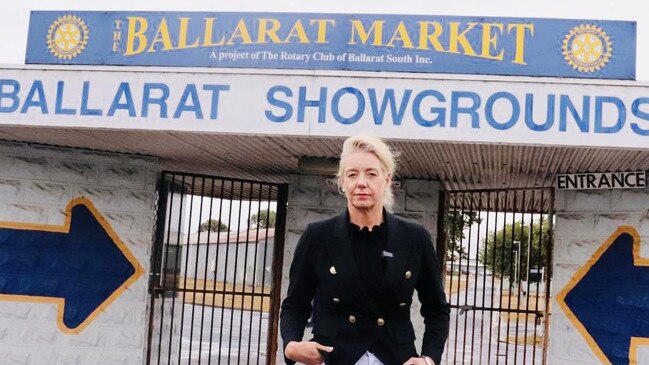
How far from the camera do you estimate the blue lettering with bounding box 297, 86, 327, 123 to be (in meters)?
5.71

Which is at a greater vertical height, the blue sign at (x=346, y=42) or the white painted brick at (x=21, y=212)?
the blue sign at (x=346, y=42)

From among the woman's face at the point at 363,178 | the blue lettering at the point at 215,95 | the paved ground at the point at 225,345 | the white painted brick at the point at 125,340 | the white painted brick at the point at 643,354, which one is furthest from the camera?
the paved ground at the point at 225,345

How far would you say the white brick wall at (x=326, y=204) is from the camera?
7945 millimetres

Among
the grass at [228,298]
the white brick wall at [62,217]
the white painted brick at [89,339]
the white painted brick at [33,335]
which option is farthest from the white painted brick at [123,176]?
the grass at [228,298]

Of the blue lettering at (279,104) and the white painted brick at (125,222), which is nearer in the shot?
the blue lettering at (279,104)

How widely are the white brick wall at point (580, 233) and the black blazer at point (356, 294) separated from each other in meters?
4.87

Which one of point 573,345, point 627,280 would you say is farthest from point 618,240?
point 573,345

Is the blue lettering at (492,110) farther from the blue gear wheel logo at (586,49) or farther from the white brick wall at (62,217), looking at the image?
the white brick wall at (62,217)

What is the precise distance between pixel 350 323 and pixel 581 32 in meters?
4.78

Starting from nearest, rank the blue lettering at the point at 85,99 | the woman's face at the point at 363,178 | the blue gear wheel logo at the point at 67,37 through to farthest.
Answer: the woman's face at the point at 363,178, the blue lettering at the point at 85,99, the blue gear wheel logo at the point at 67,37

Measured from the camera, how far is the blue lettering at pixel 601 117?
17.8 feet

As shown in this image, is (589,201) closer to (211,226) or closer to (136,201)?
(136,201)

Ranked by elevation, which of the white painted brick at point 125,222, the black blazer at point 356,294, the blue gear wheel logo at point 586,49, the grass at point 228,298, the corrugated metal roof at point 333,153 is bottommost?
the grass at point 228,298

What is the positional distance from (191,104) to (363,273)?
3738mm
